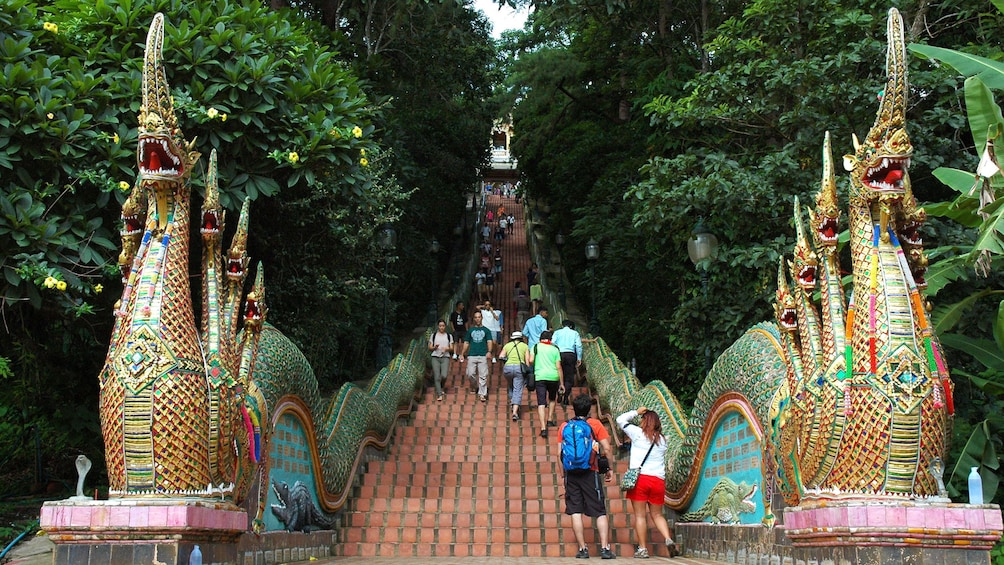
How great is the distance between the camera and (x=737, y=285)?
1405 cm

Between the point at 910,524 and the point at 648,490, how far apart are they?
337 centimetres

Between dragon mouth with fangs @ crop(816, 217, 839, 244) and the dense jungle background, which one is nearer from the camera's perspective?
dragon mouth with fangs @ crop(816, 217, 839, 244)

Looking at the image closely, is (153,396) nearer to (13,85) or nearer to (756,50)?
(13,85)

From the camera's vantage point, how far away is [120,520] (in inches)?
242

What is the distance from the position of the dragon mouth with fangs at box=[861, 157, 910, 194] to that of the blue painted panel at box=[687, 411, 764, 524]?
2536mm

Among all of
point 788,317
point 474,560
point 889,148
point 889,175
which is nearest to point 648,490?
point 474,560

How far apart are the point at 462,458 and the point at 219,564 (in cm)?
653

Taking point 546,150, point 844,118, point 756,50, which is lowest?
point 844,118

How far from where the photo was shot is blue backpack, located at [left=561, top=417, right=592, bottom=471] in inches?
351

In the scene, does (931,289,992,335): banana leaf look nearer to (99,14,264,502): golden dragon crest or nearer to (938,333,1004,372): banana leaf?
(938,333,1004,372): banana leaf

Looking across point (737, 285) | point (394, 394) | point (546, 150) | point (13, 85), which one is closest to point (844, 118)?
point (737, 285)

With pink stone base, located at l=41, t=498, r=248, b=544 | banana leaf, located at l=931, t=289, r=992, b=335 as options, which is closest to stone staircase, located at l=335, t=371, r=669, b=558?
banana leaf, located at l=931, t=289, r=992, b=335

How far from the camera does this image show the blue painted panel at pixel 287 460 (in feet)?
28.2

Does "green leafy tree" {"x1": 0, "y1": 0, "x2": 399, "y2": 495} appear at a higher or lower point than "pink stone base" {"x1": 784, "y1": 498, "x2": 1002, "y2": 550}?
higher
